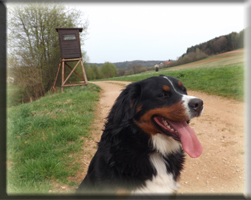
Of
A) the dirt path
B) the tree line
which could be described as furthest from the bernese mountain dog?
the tree line

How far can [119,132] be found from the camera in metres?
2.10

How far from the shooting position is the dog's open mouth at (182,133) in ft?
6.82

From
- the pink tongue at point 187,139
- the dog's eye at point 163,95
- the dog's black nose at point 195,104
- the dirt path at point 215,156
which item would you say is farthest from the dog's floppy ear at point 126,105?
the dog's black nose at point 195,104

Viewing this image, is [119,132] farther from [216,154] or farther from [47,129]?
[47,129]

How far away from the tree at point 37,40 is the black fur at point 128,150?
12.1m

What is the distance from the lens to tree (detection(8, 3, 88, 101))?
1269 centimetres

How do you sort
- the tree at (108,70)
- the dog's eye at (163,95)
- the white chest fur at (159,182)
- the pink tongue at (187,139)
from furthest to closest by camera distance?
the tree at (108,70) < the dog's eye at (163,95) < the pink tongue at (187,139) < the white chest fur at (159,182)

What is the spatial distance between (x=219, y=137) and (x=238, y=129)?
0.77m

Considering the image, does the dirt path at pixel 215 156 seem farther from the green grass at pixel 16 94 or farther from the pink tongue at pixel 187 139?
the green grass at pixel 16 94

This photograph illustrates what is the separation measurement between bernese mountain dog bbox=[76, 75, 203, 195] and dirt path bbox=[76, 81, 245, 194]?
62 cm

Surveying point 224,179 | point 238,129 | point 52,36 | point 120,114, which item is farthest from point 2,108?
point 52,36

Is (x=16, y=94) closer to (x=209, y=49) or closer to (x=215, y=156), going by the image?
(x=215, y=156)

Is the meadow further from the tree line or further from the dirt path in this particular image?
the tree line

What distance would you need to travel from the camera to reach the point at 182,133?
2.09 metres
